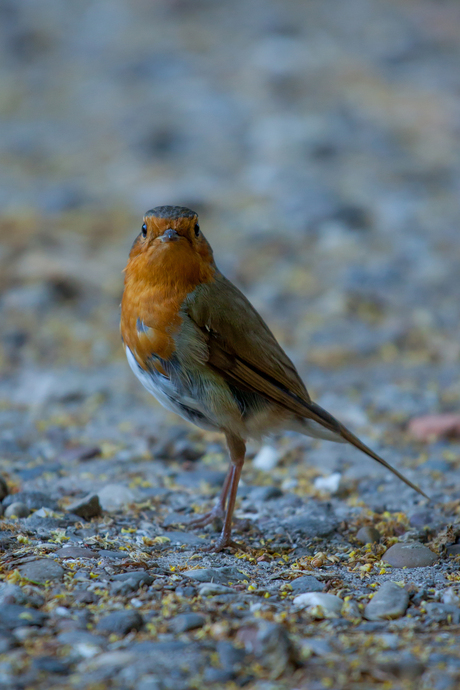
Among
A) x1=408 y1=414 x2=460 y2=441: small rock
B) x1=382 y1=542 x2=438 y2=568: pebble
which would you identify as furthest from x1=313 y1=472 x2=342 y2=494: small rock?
x1=382 y1=542 x2=438 y2=568: pebble

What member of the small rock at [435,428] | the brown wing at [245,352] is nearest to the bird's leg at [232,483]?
the brown wing at [245,352]

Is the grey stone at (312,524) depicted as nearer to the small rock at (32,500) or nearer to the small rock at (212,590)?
the small rock at (212,590)

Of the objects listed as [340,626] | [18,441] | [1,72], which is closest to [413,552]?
[340,626]

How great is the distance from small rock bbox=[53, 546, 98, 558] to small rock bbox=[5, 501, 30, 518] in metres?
0.47

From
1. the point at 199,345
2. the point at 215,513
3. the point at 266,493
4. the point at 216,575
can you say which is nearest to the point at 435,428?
the point at 266,493

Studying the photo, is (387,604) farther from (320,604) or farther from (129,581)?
(129,581)

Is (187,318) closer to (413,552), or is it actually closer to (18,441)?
(413,552)

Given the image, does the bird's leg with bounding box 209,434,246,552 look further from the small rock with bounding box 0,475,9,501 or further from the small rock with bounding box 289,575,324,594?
the small rock with bounding box 0,475,9,501

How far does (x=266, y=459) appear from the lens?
4074 millimetres

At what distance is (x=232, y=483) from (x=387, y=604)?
3.19ft

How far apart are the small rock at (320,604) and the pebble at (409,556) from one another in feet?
1.53

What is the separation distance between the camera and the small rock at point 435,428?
169 inches

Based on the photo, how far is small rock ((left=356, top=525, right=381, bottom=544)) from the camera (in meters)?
3.07

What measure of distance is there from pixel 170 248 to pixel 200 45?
27.0 feet
